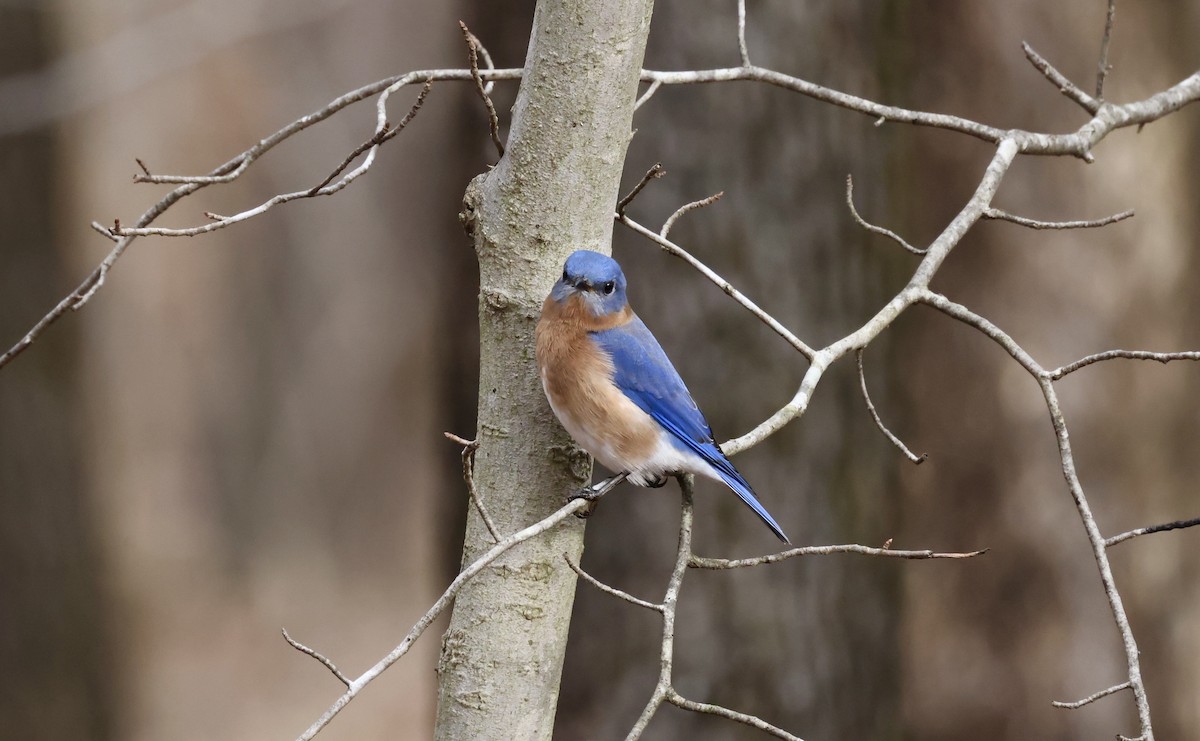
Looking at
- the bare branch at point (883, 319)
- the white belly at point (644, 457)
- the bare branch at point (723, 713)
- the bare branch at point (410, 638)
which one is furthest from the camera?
the white belly at point (644, 457)

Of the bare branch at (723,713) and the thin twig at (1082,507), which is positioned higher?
the thin twig at (1082,507)

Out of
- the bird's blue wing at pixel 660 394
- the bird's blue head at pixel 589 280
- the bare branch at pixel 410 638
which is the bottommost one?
the bare branch at pixel 410 638

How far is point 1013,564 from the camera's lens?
16.5ft

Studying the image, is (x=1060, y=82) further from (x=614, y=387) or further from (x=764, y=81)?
(x=614, y=387)

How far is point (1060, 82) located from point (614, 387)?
49.6 inches

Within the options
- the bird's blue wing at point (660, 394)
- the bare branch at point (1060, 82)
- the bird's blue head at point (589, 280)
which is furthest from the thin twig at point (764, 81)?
the bird's blue wing at point (660, 394)

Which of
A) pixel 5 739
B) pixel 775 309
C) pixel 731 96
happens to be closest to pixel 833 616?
pixel 775 309

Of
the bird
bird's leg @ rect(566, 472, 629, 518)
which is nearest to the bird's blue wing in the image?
the bird

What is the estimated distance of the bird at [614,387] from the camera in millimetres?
2633

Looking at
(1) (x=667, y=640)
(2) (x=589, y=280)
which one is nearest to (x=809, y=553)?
(1) (x=667, y=640)

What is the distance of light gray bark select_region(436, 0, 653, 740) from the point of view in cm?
243

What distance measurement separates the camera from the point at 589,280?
266cm

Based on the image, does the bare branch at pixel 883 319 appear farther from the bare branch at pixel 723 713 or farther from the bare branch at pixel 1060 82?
the bare branch at pixel 723 713

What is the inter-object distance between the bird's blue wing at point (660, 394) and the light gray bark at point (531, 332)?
0.41 metres
